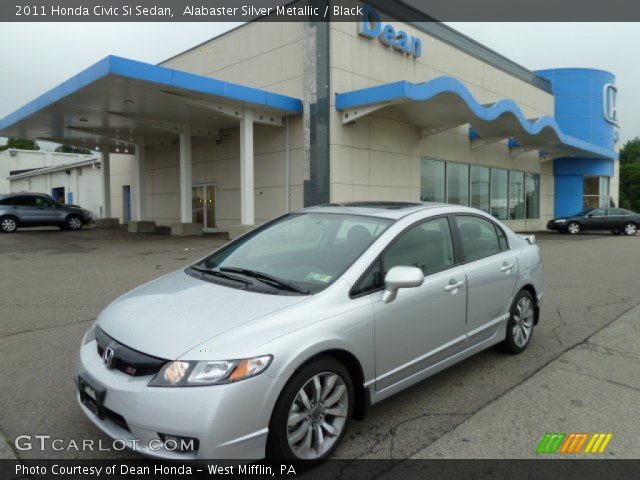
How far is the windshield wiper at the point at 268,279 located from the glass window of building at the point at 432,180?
1692 cm

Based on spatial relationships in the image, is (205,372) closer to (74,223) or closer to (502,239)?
(502,239)

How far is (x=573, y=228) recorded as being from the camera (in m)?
24.8

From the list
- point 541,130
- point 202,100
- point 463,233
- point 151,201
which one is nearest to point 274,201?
point 202,100

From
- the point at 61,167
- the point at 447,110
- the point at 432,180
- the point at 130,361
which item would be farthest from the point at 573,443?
the point at 61,167

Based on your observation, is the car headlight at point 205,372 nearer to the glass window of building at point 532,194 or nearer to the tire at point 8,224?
the tire at point 8,224

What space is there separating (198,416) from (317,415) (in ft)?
2.47

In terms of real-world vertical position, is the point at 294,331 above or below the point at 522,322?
above

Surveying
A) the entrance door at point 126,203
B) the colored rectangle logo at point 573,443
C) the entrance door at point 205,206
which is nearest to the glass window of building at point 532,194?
the entrance door at point 205,206

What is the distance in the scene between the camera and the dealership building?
15078mm

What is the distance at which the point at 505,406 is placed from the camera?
358cm

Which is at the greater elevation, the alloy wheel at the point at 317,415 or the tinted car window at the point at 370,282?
the tinted car window at the point at 370,282

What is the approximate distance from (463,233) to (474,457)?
1.91 meters

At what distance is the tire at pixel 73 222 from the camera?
69.7 ft

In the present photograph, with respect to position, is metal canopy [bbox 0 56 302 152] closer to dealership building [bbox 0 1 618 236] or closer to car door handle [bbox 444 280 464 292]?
dealership building [bbox 0 1 618 236]
